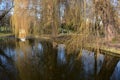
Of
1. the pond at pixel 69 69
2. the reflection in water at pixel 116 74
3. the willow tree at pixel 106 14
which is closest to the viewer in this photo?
the reflection in water at pixel 116 74

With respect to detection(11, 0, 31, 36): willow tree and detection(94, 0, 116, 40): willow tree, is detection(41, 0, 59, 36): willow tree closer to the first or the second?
detection(11, 0, 31, 36): willow tree

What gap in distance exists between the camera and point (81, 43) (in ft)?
36.2

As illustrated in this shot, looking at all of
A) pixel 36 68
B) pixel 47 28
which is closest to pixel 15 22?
pixel 47 28

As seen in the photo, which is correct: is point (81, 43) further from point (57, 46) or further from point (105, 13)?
point (57, 46)

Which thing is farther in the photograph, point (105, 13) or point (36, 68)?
point (36, 68)

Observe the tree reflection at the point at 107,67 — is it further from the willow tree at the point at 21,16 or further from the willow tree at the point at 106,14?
the willow tree at the point at 21,16

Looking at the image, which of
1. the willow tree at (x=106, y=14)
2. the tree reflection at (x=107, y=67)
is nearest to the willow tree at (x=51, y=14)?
the tree reflection at (x=107, y=67)

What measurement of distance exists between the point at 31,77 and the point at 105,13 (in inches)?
169

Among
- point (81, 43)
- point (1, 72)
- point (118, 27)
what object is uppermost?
point (118, 27)

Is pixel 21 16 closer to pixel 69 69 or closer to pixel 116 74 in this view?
pixel 69 69

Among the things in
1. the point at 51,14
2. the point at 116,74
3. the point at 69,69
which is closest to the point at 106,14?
the point at 116,74

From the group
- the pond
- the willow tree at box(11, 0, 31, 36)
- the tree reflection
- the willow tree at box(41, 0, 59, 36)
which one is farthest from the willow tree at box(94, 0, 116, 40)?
the willow tree at box(11, 0, 31, 36)

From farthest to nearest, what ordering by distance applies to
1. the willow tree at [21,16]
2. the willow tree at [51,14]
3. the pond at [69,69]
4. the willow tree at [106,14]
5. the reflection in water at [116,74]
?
the willow tree at [21,16] < the willow tree at [51,14] < the willow tree at [106,14] < the pond at [69,69] < the reflection in water at [116,74]

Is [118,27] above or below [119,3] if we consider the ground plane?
below
